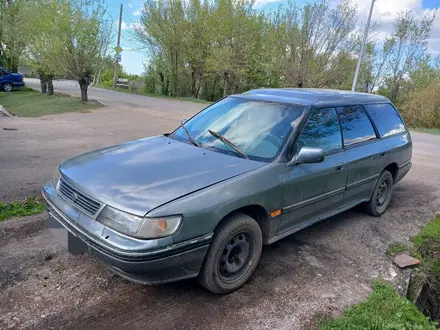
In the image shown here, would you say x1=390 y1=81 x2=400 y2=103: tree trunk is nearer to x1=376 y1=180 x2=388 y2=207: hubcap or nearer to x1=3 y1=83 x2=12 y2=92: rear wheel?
x1=376 y1=180 x2=388 y2=207: hubcap

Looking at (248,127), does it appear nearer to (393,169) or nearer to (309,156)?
(309,156)

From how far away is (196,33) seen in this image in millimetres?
24844

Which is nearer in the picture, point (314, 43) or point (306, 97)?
point (306, 97)

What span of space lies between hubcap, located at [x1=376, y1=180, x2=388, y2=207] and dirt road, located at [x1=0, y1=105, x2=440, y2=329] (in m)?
0.23

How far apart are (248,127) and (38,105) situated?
16052mm

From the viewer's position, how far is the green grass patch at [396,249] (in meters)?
4.05

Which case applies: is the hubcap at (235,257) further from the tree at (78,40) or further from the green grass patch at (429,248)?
the tree at (78,40)

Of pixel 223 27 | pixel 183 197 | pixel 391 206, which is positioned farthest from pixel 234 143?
pixel 223 27

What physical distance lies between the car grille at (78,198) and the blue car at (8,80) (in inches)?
A: 931

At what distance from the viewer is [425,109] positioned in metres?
20.2

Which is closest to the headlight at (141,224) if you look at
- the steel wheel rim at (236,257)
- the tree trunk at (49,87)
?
the steel wheel rim at (236,257)

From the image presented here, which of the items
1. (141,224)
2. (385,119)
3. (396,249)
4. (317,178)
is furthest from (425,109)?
(141,224)

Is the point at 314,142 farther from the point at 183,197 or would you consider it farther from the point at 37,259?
the point at 37,259

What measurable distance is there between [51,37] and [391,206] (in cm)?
1489
